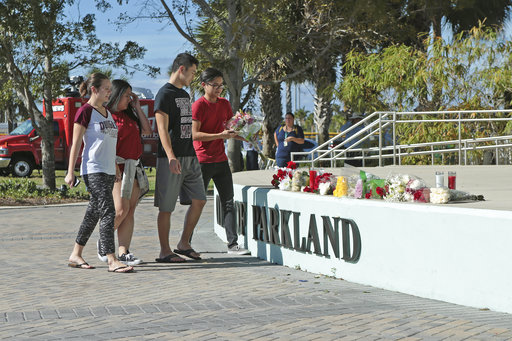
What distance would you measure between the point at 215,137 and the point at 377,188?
2.02 meters

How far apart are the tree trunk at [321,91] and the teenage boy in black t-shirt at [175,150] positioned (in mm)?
20743

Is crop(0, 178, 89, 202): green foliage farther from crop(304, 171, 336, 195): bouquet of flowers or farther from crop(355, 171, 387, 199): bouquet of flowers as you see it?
crop(355, 171, 387, 199): bouquet of flowers

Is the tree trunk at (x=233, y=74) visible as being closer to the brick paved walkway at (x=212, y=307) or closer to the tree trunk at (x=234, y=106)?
the tree trunk at (x=234, y=106)

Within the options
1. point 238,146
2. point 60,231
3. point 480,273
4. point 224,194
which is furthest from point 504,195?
point 238,146

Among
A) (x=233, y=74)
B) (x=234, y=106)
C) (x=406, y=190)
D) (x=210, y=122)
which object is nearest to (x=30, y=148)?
(x=234, y=106)

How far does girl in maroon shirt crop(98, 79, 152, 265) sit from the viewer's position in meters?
8.12

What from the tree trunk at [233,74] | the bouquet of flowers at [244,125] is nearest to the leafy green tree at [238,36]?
the tree trunk at [233,74]

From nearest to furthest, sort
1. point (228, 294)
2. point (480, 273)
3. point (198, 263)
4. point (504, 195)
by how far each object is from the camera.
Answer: point (480, 273) → point (228, 294) → point (198, 263) → point (504, 195)

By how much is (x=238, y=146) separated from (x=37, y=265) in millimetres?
17434

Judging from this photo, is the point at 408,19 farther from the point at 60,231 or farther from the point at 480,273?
the point at 480,273

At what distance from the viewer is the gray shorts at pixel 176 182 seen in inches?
321

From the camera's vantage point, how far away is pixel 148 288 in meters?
6.81

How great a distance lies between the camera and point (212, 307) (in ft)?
19.4

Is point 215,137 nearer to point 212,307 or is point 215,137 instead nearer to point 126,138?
point 126,138
